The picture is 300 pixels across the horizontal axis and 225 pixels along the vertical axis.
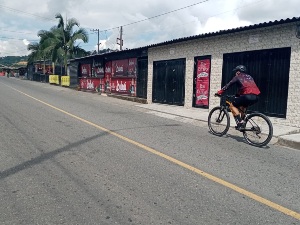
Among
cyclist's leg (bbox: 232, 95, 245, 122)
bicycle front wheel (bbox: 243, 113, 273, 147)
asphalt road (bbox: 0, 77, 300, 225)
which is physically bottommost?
asphalt road (bbox: 0, 77, 300, 225)

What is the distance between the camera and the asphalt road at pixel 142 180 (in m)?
3.39

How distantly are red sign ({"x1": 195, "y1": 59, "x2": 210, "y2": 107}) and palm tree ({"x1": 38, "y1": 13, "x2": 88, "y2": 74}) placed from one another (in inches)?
894

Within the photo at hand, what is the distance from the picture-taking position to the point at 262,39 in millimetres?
10703

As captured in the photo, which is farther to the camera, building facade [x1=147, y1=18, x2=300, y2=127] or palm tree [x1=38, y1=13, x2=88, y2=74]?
palm tree [x1=38, y1=13, x2=88, y2=74]

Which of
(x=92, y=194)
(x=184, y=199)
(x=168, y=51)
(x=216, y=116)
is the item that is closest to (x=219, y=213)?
(x=184, y=199)

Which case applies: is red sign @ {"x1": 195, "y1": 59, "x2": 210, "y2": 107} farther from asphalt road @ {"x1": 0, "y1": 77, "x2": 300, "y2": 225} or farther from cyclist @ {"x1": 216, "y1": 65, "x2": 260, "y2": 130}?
asphalt road @ {"x1": 0, "y1": 77, "x2": 300, "y2": 225}

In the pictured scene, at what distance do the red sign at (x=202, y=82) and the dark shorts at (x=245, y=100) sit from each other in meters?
5.82

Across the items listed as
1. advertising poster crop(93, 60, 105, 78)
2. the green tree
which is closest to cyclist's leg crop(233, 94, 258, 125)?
advertising poster crop(93, 60, 105, 78)

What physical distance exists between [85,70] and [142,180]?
24.1 m

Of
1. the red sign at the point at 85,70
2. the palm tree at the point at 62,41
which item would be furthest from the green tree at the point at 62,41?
the red sign at the point at 85,70

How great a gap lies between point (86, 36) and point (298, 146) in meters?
29.9


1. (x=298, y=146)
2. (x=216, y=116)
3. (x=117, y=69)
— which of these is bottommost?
(x=298, y=146)

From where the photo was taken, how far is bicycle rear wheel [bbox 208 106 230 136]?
319 inches

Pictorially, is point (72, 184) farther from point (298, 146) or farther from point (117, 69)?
point (117, 69)
